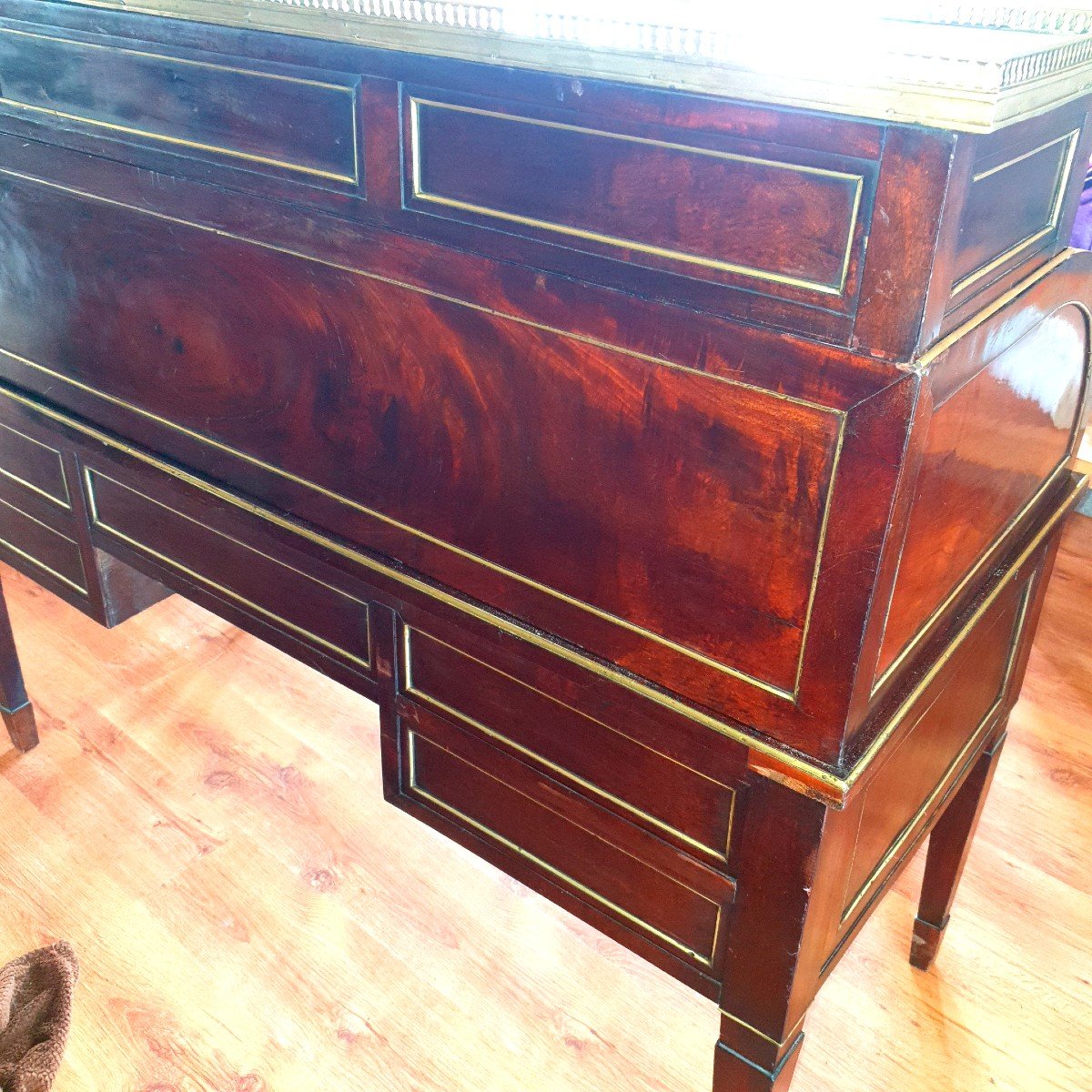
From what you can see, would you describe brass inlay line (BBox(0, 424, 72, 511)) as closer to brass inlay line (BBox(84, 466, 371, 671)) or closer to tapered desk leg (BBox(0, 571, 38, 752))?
brass inlay line (BBox(84, 466, 371, 671))

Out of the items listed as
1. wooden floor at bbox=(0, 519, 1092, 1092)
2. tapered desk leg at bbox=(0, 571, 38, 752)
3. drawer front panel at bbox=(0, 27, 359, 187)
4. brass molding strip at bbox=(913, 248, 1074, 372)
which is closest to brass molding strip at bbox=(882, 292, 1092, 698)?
brass molding strip at bbox=(913, 248, 1074, 372)

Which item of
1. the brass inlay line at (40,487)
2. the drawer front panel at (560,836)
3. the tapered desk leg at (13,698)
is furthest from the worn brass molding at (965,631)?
the tapered desk leg at (13,698)

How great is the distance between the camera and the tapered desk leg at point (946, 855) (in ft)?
3.58

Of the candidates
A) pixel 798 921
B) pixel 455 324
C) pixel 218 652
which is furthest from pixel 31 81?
pixel 218 652

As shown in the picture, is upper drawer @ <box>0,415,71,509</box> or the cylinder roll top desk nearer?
the cylinder roll top desk

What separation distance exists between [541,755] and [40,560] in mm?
729

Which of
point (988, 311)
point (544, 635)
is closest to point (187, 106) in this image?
point (544, 635)

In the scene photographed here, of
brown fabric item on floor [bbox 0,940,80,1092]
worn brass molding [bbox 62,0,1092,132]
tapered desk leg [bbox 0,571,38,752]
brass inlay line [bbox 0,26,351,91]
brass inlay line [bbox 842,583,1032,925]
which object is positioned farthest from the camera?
tapered desk leg [bbox 0,571,38,752]

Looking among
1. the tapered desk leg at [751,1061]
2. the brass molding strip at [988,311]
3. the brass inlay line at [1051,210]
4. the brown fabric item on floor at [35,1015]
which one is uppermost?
the brass inlay line at [1051,210]

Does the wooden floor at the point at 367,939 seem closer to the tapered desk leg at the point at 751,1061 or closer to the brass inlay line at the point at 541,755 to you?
the tapered desk leg at the point at 751,1061

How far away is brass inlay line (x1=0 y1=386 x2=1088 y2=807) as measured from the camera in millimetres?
662

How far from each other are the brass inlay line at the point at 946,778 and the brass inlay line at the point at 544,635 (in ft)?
0.37

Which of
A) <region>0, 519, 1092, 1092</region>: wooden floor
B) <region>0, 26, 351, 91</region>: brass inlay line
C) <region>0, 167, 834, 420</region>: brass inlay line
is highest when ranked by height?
<region>0, 26, 351, 91</region>: brass inlay line

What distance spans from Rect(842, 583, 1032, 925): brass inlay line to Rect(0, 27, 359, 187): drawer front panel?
0.59 m
